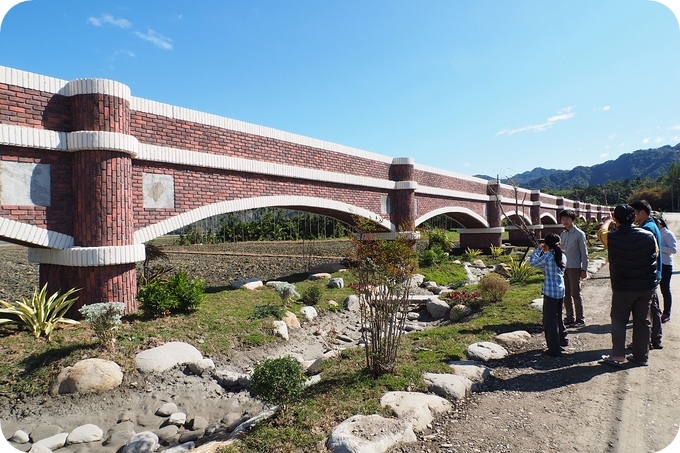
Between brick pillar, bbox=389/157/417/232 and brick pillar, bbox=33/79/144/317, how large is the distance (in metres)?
10.4

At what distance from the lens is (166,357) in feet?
19.6

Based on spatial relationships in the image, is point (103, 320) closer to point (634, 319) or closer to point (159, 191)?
point (159, 191)

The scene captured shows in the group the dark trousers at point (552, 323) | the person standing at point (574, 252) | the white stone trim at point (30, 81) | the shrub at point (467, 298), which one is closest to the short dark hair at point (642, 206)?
the person standing at point (574, 252)

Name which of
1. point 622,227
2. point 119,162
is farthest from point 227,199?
point 622,227


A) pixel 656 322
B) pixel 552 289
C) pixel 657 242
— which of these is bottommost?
pixel 656 322

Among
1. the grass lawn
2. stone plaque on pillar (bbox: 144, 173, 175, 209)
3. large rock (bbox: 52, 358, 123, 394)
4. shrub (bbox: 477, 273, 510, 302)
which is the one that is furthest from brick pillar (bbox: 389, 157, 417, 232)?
large rock (bbox: 52, 358, 123, 394)

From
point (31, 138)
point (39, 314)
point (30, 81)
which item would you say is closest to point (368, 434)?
point (39, 314)

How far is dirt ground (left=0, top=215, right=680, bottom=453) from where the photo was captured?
3.38 metres

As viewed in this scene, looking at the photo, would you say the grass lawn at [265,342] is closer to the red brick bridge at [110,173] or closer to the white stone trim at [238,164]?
the red brick bridge at [110,173]

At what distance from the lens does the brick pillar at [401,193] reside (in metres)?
15.6

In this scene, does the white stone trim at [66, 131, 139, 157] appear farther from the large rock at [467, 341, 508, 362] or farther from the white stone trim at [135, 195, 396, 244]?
the large rock at [467, 341, 508, 362]

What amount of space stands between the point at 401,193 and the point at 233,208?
795cm

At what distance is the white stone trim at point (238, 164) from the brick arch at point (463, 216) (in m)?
5.57

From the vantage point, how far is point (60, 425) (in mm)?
4539
